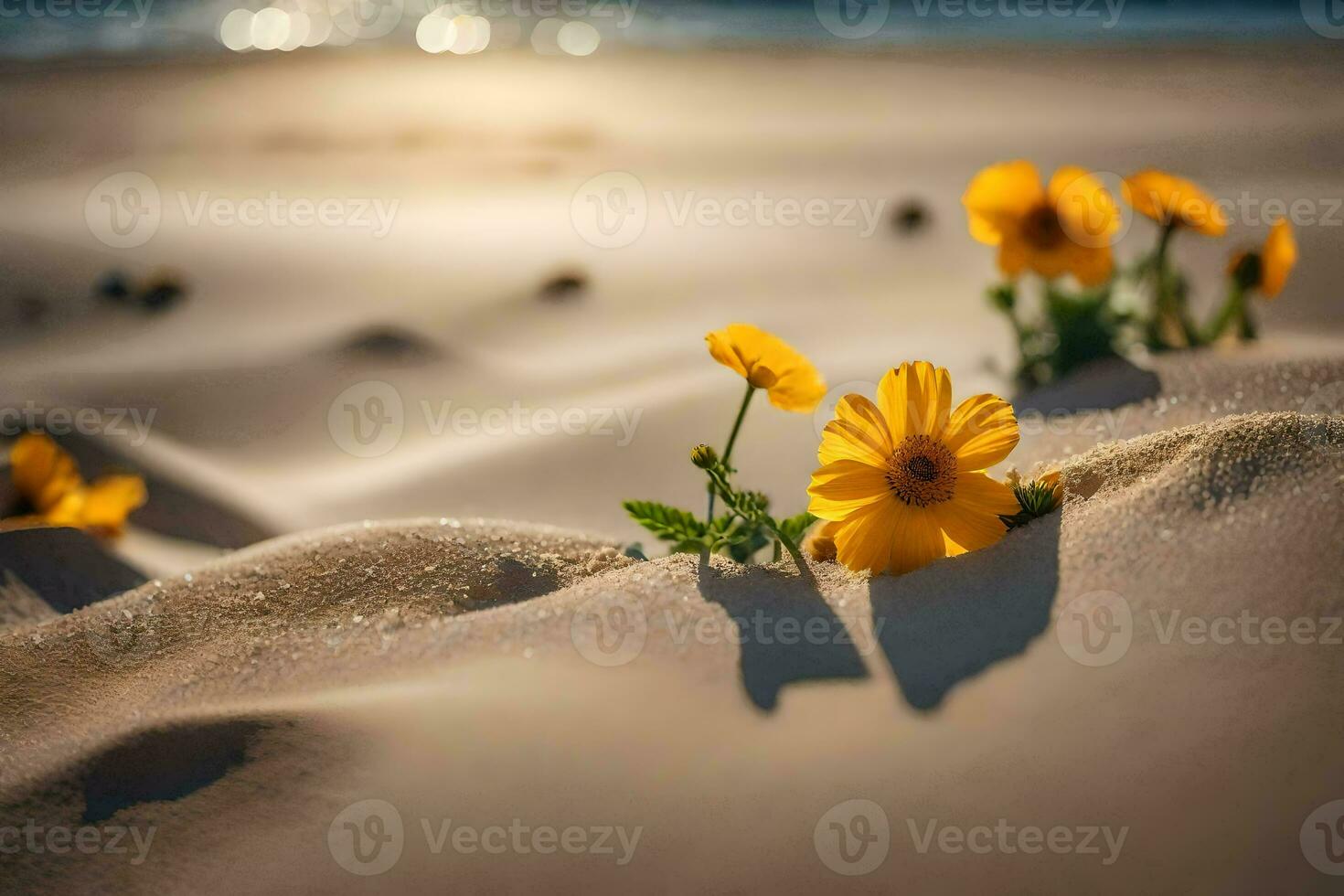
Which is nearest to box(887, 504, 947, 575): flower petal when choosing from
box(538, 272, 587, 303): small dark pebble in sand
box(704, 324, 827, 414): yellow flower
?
box(704, 324, 827, 414): yellow flower

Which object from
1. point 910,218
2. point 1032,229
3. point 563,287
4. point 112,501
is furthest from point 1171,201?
point 112,501

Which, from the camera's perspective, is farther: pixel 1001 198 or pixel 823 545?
pixel 1001 198

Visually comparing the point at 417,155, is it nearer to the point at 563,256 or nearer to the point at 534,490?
the point at 563,256

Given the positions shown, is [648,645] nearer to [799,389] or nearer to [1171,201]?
[799,389]

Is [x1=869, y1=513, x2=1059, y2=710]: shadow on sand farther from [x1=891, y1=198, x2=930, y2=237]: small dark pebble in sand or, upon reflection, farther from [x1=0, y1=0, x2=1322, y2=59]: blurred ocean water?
[x1=0, y1=0, x2=1322, y2=59]: blurred ocean water

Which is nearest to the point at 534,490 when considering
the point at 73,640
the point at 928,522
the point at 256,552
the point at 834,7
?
the point at 256,552

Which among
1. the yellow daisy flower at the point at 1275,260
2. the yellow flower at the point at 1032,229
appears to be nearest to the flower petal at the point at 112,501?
the yellow flower at the point at 1032,229
